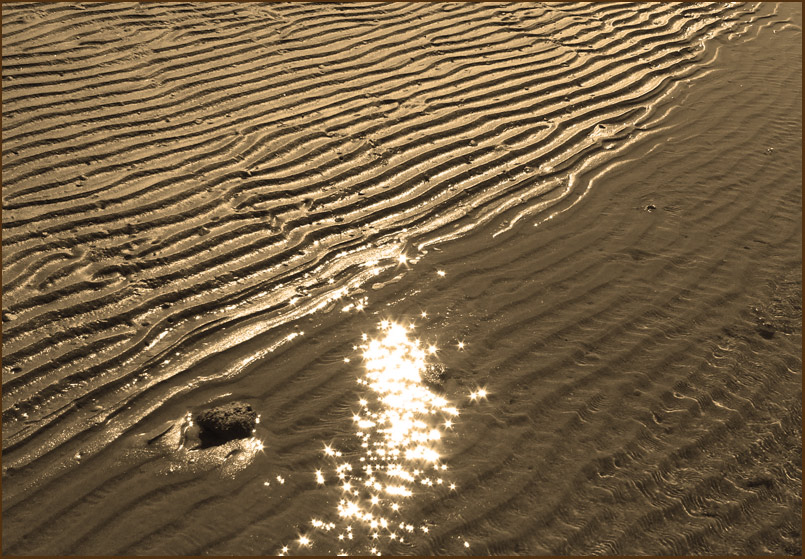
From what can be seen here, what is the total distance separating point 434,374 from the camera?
3809 millimetres

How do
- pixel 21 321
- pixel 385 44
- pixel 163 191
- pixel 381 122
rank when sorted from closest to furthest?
pixel 21 321 → pixel 163 191 → pixel 381 122 → pixel 385 44

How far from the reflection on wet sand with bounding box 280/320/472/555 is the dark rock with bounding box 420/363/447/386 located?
21 mm

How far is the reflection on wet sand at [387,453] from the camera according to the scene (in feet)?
10.1

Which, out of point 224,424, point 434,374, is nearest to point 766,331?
point 434,374

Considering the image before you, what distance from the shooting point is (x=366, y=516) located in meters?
3.14

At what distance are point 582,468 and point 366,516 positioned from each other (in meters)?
1.05

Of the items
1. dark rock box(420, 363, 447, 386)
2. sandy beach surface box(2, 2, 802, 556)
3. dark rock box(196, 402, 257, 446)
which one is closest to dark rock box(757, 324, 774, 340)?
sandy beach surface box(2, 2, 802, 556)

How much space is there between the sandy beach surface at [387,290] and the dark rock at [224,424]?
7 centimetres

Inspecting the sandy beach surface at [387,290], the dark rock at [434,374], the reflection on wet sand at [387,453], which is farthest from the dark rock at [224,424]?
the dark rock at [434,374]

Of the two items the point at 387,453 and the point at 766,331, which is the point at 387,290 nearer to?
the point at 387,453

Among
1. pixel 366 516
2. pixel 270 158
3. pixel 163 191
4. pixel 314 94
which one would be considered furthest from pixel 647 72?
pixel 366 516

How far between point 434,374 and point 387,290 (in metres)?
0.75

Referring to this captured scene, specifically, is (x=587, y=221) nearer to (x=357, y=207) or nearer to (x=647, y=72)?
(x=357, y=207)

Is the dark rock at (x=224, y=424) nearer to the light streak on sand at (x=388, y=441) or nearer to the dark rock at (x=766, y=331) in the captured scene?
the light streak on sand at (x=388, y=441)
